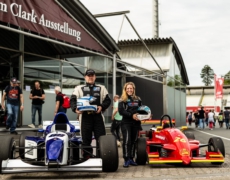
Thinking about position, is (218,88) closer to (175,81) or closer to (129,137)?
(175,81)

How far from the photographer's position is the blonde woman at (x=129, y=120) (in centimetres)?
793

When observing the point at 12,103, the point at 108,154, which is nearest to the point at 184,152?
the point at 108,154

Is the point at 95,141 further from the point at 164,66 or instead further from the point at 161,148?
the point at 164,66

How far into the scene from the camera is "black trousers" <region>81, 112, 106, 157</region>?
7207 millimetres

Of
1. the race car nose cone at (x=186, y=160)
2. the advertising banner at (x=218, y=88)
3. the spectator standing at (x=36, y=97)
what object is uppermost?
the advertising banner at (x=218, y=88)

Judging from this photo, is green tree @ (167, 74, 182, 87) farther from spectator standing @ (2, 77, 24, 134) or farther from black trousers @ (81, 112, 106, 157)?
black trousers @ (81, 112, 106, 157)

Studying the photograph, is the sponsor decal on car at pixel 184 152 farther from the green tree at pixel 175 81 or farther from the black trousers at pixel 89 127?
the green tree at pixel 175 81

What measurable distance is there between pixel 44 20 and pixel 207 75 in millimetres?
106825

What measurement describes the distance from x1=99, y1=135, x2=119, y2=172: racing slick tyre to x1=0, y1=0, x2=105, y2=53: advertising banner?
5293 millimetres

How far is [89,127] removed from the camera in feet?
23.7

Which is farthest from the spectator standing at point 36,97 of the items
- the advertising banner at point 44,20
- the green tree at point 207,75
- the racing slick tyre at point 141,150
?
the green tree at point 207,75

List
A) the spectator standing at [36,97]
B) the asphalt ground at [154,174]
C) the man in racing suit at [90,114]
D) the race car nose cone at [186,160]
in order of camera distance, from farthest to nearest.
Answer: the spectator standing at [36,97], the race car nose cone at [186,160], the man in racing suit at [90,114], the asphalt ground at [154,174]

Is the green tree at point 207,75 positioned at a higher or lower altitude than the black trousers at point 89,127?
higher

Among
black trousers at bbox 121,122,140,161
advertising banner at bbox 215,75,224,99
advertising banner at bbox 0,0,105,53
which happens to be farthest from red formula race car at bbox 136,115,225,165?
advertising banner at bbox 215,75,224,99
